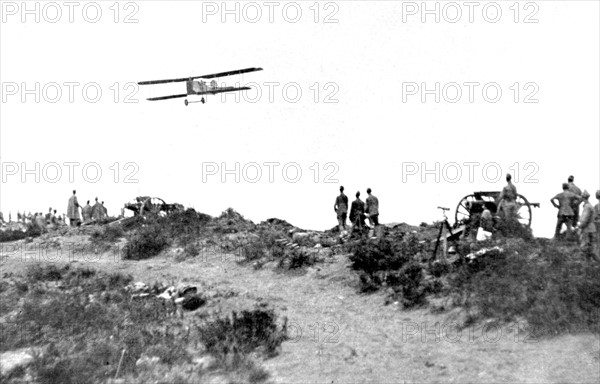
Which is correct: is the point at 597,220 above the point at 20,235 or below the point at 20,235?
above

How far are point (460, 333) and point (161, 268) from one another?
9680 millimetres

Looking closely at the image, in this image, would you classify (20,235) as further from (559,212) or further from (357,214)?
(559,212)

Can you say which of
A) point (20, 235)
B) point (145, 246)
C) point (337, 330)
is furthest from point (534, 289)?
point (20, 235)

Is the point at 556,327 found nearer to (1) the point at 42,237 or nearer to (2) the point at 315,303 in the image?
(2) the point at 315,303

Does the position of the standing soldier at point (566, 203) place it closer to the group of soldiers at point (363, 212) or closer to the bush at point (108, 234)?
the group of soldiers at point (363, 212)

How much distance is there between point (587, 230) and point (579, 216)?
5.75 feet

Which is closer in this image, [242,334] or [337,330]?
[242,334]

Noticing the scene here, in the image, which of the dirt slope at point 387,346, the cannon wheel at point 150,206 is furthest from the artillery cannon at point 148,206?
the dirt slope at point 387,346

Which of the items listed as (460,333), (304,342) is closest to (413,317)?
(460,333)

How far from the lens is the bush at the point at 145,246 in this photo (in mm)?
20547

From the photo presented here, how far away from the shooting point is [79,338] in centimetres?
1304

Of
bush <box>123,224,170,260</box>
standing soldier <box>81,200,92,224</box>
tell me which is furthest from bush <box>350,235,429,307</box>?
standing soldier <box>81,200,92,224</box>

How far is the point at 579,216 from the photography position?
51.8ft

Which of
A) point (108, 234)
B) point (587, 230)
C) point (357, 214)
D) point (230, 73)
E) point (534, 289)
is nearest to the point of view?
point (534, 289)
